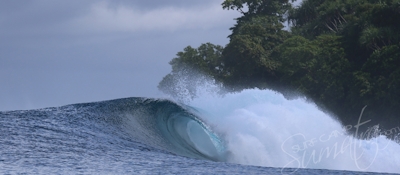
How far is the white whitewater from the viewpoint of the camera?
19641 mm

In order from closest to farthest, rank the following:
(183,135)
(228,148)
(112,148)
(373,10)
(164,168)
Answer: (164,168) → (112,148) → (228,148) → (183,135) → (373,10)

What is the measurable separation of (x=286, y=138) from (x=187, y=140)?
3017mm

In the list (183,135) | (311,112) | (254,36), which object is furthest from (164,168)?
(254,36)

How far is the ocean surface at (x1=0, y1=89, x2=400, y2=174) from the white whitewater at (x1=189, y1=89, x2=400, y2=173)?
0.03 metres

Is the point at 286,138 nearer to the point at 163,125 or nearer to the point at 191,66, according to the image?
the point at 163,125

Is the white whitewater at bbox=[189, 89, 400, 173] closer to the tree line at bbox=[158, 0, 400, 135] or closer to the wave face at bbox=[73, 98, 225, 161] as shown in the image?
the wave face at bbox=[73, 98, 225, 161]

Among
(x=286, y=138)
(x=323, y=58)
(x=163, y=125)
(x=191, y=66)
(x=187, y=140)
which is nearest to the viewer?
(x=286, y=138)

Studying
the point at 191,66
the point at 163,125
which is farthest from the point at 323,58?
the point at 163,125

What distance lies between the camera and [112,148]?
1797 centimetres

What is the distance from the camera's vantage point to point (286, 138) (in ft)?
68.2

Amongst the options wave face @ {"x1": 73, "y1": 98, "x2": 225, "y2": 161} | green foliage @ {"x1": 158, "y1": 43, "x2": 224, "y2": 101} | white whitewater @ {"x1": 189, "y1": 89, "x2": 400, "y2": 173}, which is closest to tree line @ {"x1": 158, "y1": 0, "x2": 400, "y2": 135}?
green foliage @ {"x1": 158, "y1": 43, "x2": 224, "y2": 101}

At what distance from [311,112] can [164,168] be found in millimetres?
9656

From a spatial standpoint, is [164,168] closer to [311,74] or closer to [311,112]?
[311,112]

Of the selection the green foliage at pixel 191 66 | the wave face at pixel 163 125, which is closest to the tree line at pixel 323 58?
the green foliage at pixel 191 66
